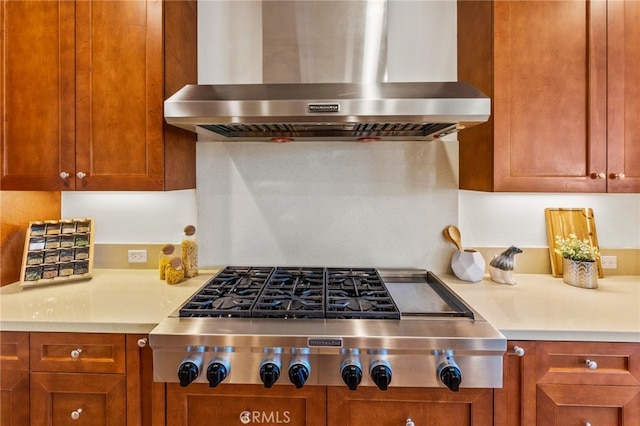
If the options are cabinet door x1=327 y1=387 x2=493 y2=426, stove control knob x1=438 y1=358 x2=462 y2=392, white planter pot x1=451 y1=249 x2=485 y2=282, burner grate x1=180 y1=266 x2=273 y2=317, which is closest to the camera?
stove control knob x1=438 y1=358 x2=462 y2=392

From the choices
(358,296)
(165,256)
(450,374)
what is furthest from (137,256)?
(450,374)

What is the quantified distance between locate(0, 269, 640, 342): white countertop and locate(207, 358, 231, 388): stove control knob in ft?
0.94

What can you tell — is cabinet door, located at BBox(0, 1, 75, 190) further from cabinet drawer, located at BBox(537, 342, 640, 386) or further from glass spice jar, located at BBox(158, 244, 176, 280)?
cabinet drawer, located at BBox(537, 342, 640, 386)

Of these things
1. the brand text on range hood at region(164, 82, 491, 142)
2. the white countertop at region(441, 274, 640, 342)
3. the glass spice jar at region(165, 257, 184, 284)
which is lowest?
the white countertop at region(441, 274, 640, 342)

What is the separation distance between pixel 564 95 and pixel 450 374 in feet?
4.09

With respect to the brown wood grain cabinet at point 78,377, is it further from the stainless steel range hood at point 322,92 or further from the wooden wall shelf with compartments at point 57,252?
Result: the stainless steel range hood at point 322,92

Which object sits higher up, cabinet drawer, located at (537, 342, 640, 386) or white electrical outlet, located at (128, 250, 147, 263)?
white electrical outlet, located at (128, 250, 147, 263)

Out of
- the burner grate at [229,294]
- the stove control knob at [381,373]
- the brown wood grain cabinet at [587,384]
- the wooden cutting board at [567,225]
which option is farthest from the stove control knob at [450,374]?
the wooden cutting board at [567,225]

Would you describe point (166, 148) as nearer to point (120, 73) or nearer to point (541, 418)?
point (120, 73)

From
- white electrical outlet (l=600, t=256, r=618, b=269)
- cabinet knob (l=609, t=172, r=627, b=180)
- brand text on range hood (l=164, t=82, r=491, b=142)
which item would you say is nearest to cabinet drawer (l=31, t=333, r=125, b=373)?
brand text on range hood (l=164, t=82, r=491, b=142)

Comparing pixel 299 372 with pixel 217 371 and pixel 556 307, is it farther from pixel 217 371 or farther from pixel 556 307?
pixel 556 307

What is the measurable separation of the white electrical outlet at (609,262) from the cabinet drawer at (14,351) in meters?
2.57

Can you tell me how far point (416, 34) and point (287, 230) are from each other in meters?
1.22

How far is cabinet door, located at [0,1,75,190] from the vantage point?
163 cm
